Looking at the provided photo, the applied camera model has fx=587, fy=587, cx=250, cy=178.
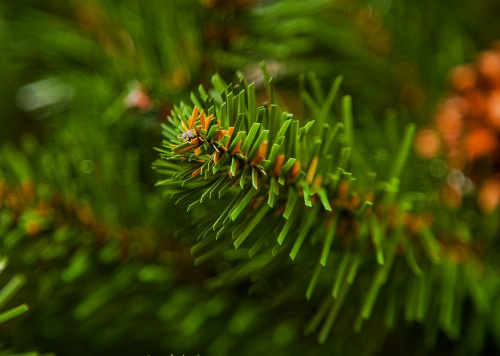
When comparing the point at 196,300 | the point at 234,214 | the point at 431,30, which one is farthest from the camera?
the point at 431,30

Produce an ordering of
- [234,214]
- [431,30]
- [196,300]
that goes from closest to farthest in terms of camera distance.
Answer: [234,214]
[196,300]
[431,30]

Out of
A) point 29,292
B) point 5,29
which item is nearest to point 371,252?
point 29,292

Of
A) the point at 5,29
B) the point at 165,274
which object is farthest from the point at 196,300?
the point at 5,29

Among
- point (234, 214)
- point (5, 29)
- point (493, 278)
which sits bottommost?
point (493, 278)

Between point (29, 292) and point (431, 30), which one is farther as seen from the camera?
point (431, 30)

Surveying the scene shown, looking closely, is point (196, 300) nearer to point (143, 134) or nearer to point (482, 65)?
point (143, 134)

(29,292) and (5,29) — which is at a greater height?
(5,29)
